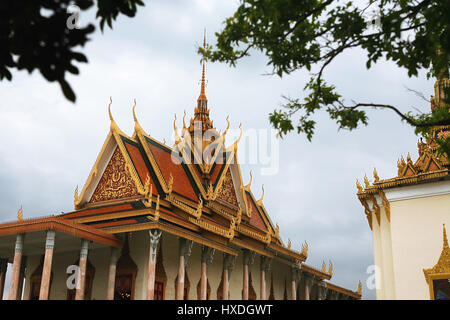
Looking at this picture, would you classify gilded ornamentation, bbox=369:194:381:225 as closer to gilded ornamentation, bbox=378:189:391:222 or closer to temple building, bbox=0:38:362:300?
gilded ornamentation, bbox=378:189:391:222

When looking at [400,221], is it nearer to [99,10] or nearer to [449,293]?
[449,293]

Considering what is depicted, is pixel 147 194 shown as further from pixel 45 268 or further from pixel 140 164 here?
pixel 45 268

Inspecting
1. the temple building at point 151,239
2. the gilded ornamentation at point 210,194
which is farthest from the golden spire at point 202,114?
the gilded ornamentation at point 210,194

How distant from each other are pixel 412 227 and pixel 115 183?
1090 cm

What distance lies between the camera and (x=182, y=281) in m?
15.0

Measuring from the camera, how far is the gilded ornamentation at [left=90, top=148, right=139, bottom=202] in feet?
56.4

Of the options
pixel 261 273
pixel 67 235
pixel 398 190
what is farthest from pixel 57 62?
pixel 398 190

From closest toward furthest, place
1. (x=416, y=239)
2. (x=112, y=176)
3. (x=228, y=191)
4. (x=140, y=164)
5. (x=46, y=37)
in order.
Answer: (x=46, y=37) < (x=112, y=176) < (x=140, y=164) < (x=416, y=239) < (x=228, y=191)

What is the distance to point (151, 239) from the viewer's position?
1423 centimetres

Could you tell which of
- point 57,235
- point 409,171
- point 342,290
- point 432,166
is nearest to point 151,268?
point 57,235

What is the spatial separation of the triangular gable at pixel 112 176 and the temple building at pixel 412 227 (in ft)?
30.3

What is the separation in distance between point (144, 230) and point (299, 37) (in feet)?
35.0

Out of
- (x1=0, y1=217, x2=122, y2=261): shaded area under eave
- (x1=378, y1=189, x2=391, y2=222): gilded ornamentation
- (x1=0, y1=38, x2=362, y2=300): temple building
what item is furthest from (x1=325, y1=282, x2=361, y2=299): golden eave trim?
(x1=0, y1=217, x2=122, y2=261): shaded area under eave

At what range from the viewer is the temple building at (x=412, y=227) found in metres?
18.2
